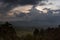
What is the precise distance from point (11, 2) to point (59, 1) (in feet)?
2.52

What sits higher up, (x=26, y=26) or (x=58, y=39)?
(x=26, y=26)

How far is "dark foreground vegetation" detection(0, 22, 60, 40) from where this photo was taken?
2.86 meters

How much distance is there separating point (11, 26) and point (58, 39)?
0.77 m

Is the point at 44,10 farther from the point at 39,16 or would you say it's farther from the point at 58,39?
the point at 58,39

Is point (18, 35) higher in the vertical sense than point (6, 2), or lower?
lower

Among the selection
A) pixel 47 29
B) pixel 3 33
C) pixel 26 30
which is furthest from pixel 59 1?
pixel 3 33

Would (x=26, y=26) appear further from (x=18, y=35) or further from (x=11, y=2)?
(x=11, y=2)

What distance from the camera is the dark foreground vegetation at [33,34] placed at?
2.86 m

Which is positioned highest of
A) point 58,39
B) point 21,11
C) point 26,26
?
point 21,11

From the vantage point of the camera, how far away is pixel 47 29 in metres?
2.89

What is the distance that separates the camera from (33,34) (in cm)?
→ 288

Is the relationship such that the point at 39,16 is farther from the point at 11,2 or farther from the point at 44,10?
the point at 11,2

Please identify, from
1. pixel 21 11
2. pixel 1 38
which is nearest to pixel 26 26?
pixel 21 11

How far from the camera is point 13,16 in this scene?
9.70 feet
